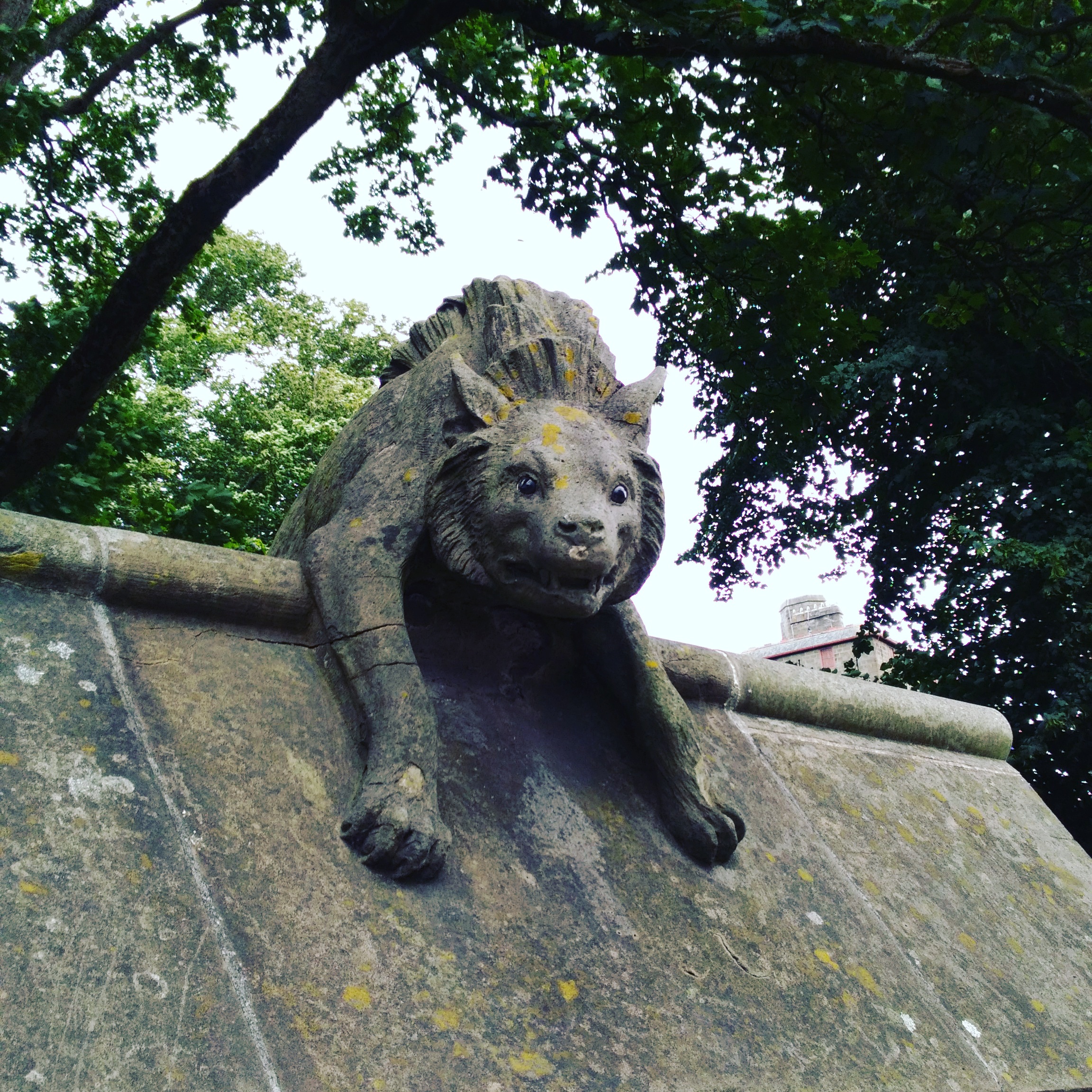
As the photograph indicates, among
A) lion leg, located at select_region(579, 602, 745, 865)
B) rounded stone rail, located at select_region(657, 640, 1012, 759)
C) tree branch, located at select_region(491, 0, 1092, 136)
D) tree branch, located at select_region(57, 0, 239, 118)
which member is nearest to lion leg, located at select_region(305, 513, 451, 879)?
lion leg, located at select_region(579, 602, 745, 865)

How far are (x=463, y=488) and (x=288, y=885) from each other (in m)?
1.03

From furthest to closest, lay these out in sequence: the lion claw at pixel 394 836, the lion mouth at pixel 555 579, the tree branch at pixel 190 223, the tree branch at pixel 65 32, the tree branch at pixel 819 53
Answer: the tree branch at pixel 65 32
the tree branch at pixel 190 223
the tree branch at pixel 819 53
the lion mouth at pixel 555 579
the lion claw at pixel 394 836

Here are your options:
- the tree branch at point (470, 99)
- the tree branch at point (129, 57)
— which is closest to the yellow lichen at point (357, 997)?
the tree branch at point (470, 99)

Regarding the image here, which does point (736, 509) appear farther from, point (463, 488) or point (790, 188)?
point (463, 488)

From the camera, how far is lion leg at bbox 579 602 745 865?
274 centimetres

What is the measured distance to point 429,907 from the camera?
2.14 metres

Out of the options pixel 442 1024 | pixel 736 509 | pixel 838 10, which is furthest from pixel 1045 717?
pixel 442 1024

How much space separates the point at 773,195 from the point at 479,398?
12.5ft

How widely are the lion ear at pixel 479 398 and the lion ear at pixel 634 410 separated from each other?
0.98 ft

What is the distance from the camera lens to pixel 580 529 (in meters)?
2.33

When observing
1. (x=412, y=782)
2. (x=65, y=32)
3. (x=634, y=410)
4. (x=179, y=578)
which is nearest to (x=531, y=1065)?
(x=412, y=782)

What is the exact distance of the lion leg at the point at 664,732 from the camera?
2740 mm

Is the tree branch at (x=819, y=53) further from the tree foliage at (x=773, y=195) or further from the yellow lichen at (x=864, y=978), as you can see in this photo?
the yellow lichen at (x=864, y=978)

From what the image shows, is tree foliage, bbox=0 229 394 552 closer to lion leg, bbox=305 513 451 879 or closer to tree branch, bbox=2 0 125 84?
tree branch, bbox=2 0 125 84
